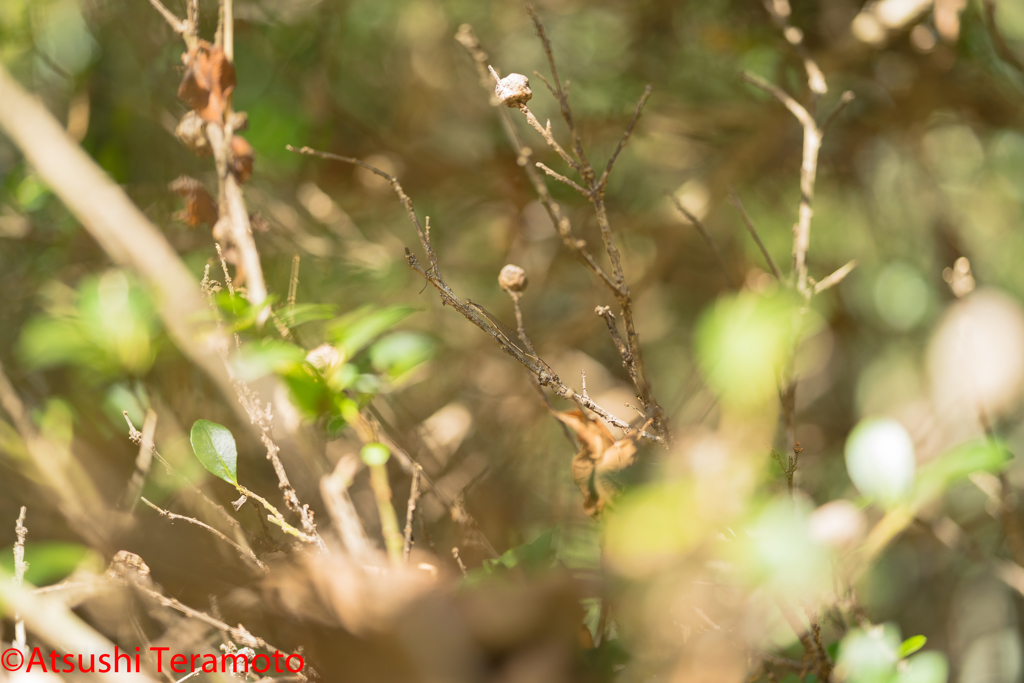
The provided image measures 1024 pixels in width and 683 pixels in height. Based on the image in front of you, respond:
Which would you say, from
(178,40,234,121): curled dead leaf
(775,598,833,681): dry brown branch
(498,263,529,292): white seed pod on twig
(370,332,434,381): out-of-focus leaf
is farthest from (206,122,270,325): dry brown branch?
(775,598,833,681): dry brown branch

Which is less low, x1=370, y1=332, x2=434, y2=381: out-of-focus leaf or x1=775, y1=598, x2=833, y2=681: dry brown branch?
x1=370, y1=332, x2=434, y2=381: out-of-focus leaf

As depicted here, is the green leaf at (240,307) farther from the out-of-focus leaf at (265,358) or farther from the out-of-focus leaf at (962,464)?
the out-of-focus leaf at (962,464)

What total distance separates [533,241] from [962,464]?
2.90 ft

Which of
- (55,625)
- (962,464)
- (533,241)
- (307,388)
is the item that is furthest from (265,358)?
(533,241)

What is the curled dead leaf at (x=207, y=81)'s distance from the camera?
22.8 inches

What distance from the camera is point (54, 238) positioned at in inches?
38.4

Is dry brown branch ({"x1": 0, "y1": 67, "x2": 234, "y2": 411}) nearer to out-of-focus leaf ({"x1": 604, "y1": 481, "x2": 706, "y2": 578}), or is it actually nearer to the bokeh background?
the bokeh background

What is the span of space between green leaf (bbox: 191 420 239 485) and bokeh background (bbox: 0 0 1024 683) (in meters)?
0.08

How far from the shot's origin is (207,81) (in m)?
0.59

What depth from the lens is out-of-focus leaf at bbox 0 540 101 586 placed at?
61cm

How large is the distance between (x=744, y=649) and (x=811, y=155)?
17.7 inches

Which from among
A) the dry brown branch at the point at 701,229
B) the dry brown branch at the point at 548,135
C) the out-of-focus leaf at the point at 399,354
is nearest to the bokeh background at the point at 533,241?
the out-of-focus leaf at the point at 399,354

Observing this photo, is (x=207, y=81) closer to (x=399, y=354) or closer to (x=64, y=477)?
(x=399, y=354)

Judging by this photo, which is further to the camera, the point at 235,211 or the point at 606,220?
the point at 235,211
